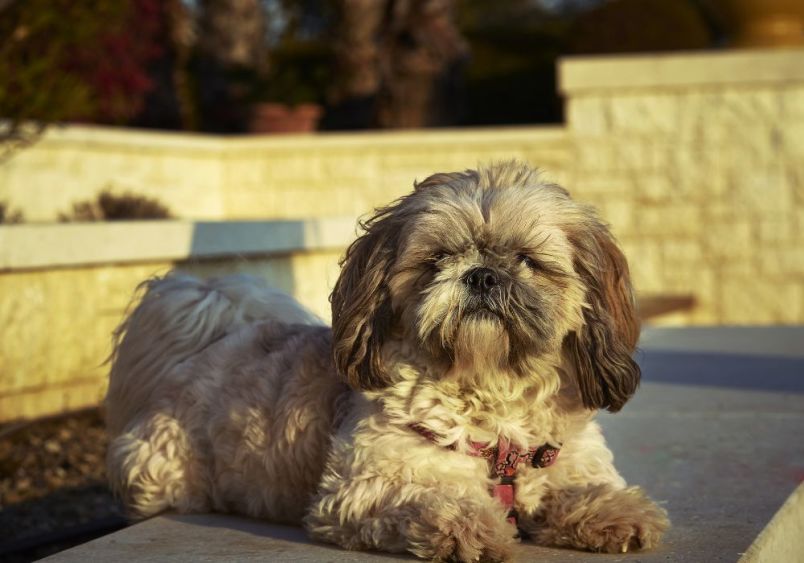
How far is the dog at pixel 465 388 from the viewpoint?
3.76 metres

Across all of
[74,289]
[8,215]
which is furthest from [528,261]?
[8,215]

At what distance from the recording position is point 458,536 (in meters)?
3.63

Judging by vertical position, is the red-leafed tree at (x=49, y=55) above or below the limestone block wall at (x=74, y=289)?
above

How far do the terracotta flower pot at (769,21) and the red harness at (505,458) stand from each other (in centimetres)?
1332

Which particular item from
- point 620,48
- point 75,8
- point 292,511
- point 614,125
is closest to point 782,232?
point 614,125

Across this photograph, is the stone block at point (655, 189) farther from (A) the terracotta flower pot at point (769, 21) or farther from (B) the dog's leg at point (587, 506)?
(B) the dog's leg at point (587, 506)

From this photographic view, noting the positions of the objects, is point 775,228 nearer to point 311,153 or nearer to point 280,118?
point 311,153

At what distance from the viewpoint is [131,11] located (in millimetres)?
16609

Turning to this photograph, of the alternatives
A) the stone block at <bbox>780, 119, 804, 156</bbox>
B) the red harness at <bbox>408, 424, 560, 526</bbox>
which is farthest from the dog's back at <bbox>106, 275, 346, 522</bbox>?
the stone block at <bbox>780, 119, 804, 156</bbox>

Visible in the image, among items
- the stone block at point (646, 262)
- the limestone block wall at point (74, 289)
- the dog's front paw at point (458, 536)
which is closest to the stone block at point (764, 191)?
the stone block at point (646, 262)

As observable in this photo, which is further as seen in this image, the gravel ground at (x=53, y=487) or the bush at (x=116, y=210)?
the bush at (x=116, y=210)

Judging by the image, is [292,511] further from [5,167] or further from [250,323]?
[5,167]

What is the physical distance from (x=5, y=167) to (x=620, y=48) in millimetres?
10334

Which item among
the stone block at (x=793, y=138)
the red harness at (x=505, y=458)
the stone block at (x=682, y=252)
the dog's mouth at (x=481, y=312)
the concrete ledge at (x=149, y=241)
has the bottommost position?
the red harness at (x=505, y=458)
